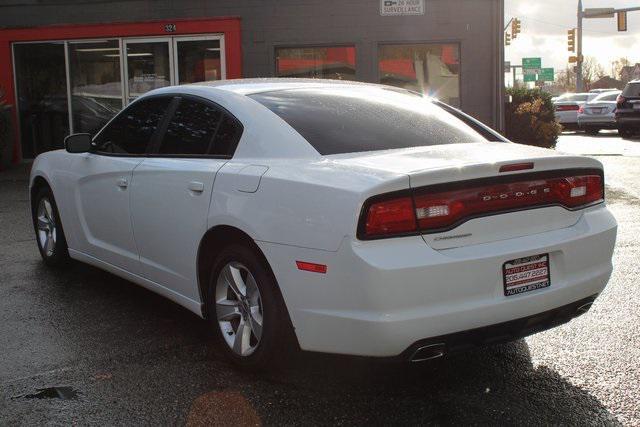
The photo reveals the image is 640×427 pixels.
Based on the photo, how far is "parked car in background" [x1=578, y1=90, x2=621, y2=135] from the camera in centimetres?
2664

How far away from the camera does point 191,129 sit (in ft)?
15.0

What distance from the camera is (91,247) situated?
5.52 metres

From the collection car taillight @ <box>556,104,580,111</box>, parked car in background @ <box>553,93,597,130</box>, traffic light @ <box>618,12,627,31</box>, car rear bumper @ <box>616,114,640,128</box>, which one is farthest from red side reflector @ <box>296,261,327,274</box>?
traffic light @ <box>618,12,627,31</box>

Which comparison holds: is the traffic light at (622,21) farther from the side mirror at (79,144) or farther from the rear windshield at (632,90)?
the side mirror at (79,144)

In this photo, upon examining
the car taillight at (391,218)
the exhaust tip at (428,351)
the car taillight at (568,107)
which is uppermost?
the car taillight at (568,107)

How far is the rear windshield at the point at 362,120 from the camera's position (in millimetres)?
3975

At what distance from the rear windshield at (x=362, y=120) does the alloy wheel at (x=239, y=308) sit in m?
0.76

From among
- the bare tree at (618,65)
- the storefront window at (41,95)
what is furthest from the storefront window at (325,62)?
the bare tree at (618,65)

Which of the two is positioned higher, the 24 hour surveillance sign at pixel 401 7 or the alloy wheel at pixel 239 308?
the 24 hour surveillance sign at pixel 401 7

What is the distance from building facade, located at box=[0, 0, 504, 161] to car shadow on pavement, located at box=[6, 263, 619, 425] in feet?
36.7

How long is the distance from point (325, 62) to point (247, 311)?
12.0m

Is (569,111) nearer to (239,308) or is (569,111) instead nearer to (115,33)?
(115,33)

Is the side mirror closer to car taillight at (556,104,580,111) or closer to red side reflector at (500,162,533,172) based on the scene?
red side reflector at (500,162,533,172)

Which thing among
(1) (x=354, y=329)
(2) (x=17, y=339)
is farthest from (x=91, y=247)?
(1) (x=354, y=329)
